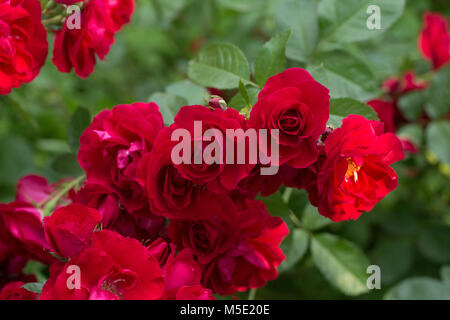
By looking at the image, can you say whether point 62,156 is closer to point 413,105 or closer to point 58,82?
point 58,82

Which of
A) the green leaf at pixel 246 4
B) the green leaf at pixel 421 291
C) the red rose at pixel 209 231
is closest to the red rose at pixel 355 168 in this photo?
the red rose at pixel 209 231

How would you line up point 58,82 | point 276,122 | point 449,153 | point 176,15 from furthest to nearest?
1. point 176,15
2. point 58,82
3. point 449,153
4. point 276,122

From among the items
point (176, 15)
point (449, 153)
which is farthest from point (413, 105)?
point (176, 15)

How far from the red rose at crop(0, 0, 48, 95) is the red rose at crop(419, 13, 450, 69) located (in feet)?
2.95

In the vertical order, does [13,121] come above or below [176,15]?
below

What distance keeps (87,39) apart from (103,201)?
0.84 feet

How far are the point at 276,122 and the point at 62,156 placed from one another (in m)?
0.51

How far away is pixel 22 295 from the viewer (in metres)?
0.60

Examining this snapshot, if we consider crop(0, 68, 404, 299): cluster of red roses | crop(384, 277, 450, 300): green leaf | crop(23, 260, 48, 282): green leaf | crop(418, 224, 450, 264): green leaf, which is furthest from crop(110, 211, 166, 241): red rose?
crop(418, 224, 450, 264): green leaf

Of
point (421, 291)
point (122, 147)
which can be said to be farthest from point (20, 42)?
point (421, 291)

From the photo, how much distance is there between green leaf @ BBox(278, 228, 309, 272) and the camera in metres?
0.79

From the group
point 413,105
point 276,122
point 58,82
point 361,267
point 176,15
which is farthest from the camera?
point 176,15

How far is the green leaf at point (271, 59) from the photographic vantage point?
2.30 ft

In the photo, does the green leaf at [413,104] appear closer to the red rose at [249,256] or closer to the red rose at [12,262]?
the red rose at [249,256]
